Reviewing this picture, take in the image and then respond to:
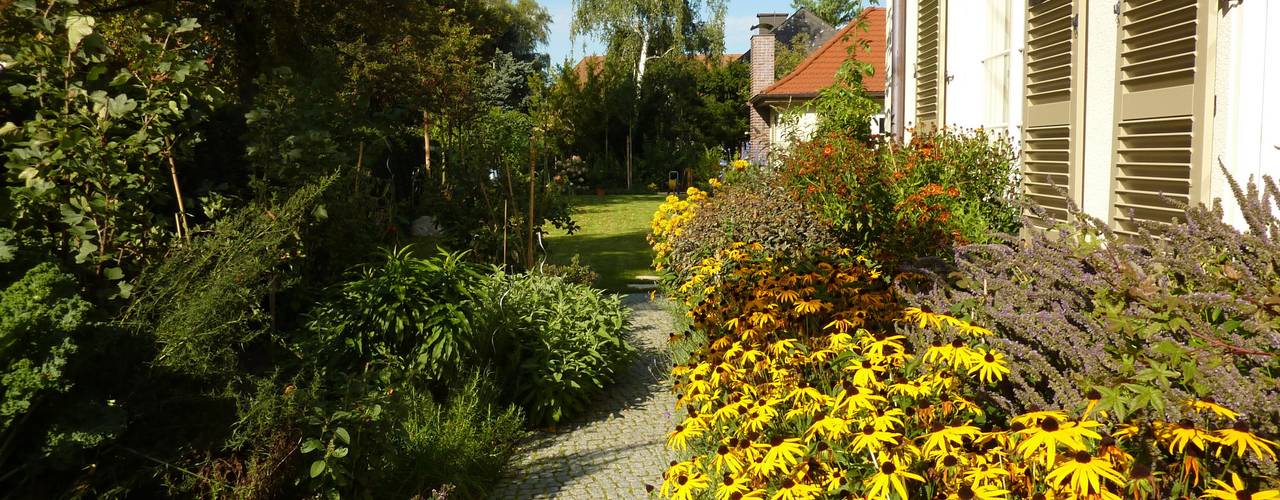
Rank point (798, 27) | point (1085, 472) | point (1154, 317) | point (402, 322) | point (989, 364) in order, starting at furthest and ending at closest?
point (798, 27)
point (402, 322)
point (1154, 317)
point (989, 364)
point (1085, 472)

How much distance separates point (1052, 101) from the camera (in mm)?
6516

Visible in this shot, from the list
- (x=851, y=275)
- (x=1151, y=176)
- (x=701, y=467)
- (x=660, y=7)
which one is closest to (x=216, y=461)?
(x=701, y=467)

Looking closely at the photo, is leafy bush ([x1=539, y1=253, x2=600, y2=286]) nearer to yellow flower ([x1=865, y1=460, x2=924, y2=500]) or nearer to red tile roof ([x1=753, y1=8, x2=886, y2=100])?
yellow flower ([x1=865, y1=460, x2=924, y2=500])

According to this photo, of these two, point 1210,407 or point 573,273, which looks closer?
point 1210,407

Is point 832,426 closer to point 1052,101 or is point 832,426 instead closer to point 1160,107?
point 1160,107

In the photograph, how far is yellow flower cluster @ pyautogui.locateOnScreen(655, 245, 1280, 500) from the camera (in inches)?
85.9

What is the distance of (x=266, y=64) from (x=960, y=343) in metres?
7.77

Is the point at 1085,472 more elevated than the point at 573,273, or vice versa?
the point at 1085,472

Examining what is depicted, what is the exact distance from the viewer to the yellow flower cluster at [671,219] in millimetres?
8570

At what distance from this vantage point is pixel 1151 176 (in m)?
5.12

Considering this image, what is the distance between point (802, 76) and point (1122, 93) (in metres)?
17.5

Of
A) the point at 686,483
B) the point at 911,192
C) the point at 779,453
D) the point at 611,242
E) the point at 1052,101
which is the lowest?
the point at 611,242

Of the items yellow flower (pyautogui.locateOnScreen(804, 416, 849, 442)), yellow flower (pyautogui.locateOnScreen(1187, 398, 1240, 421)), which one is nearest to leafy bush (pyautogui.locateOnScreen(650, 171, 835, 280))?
yellow flower (pyautogui.locateOnScreen(804, 416, 849, 442))

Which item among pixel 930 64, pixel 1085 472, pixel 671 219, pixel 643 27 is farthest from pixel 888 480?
pixel 643 27
